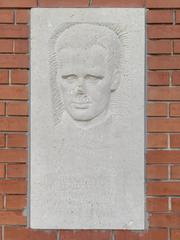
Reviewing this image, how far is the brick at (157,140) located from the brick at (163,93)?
0.21 metres

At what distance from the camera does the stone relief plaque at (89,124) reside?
324 cm

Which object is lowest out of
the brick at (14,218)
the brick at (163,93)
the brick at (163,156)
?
the brick at (14,218)

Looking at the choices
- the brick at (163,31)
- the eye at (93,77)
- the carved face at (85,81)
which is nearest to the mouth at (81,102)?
the carved face at (85,81)

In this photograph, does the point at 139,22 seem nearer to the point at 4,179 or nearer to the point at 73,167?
the point at 73,167

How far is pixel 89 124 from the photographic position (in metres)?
3.26

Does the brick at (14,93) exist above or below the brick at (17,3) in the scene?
below

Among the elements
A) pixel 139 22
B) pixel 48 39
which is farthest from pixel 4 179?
pixel 139 22

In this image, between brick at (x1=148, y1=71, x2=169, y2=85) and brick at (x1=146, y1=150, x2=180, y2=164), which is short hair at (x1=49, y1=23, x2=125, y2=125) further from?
brick at (x1=146, y1=150, x2=180, y2=164)

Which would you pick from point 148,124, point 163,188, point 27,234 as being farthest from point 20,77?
point 163,188

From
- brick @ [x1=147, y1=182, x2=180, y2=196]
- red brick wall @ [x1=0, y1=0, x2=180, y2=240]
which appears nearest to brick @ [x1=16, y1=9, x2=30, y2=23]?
red brick wall @ [x1=0, y1=0, x2=180, y2=240]

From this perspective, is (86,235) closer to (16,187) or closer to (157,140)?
(16,187)

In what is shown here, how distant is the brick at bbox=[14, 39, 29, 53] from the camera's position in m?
A: 3.29

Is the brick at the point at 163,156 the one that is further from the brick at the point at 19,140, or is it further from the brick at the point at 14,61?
the brick at the point at 14,61

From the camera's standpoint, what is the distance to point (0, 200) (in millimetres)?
3285
